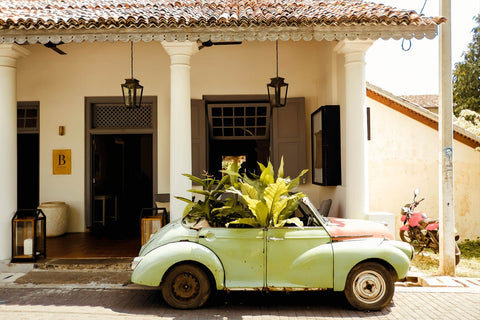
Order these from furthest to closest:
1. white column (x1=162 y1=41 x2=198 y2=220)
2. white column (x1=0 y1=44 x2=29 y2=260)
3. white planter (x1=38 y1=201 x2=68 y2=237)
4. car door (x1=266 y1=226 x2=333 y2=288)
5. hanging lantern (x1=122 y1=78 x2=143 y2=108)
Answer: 1. white planter (x1=38 y1=201 x2=68 y2=237)
2. hanging lantern (x1=122 y1=78 x2=143 y2=108)
3. white column (x1=0 y1=44 x2=29 y2=260)
4. white column (x1=162 y1=41 x2=198 y2=220)
5. car door (x1=266 y1=226 x2=333 y2=288)

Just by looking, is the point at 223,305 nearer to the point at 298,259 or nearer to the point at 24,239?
the point at 298,259

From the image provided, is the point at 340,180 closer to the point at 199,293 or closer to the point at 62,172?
the point at 199,293

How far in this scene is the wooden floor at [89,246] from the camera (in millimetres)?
8180

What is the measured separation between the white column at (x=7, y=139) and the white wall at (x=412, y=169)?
7.52 metres

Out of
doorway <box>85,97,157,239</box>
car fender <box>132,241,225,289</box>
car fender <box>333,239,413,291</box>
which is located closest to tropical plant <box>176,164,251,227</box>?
car fender <box>132,241,225,289</box>

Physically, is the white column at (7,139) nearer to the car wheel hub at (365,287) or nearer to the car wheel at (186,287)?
the car wheel at (186,287)

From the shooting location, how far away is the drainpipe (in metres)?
7.11

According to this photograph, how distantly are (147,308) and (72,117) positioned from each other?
6189 mm

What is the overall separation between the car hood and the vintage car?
0.11ft

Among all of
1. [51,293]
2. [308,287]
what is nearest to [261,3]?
[308,287]

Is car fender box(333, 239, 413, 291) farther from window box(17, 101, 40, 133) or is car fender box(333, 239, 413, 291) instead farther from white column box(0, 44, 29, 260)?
window box(17, 101, 40, 133)

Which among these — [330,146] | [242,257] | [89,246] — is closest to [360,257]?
[242,257]

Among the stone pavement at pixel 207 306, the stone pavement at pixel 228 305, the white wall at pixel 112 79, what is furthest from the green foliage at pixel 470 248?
the white wall at pixel 112 79

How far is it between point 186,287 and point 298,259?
56.9 inches
